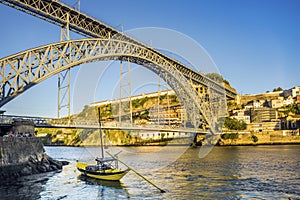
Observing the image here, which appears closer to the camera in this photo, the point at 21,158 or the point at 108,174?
the point at 108,174

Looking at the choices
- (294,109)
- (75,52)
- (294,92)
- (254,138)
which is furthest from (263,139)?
(75,52)

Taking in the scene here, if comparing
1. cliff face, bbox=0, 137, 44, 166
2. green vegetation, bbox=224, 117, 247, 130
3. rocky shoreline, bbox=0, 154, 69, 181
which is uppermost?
green vegetation, bbox=224, 117, 247, 130

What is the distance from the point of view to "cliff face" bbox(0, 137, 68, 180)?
22500mm

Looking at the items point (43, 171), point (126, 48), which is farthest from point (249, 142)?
point (43, 171)

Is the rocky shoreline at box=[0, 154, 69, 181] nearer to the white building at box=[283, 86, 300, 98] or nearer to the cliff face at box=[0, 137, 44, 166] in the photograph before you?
the cliff face at box=[0, 137, 44, 166]

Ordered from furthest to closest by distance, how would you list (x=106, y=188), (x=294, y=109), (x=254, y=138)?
(x=294, y=109) → (x=254, y=138) → (x=106, y=188)

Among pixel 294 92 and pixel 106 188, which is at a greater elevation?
pixel 294 92

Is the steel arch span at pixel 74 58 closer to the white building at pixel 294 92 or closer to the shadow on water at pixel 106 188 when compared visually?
the shadow on water at pixel 106 188

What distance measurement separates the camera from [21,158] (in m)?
24.2

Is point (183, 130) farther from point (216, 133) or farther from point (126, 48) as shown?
point (126, 48)

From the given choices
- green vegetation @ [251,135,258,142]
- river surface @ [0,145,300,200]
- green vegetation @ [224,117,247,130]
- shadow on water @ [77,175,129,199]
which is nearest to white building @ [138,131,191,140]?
green vegetation @ [224,117,247,130]

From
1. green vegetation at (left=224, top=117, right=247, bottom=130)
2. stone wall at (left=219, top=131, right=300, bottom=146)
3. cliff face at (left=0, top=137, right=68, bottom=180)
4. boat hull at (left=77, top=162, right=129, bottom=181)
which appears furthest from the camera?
green vegetation at (left=224, top=117, right=247, bottom=130)

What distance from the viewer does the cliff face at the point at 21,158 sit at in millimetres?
22500

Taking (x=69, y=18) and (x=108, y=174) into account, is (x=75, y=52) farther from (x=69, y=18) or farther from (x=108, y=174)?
(x=108, y=174)
